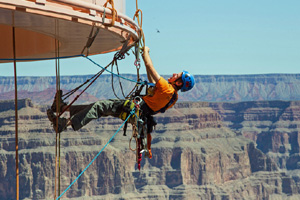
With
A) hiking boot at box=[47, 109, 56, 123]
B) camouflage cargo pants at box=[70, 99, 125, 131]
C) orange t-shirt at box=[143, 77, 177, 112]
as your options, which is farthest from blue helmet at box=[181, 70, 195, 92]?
hiking boot at box=[47, 109, 56, 123]

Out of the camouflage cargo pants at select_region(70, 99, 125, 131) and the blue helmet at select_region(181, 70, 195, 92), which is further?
the blue helmet at select_region(181, 70, 195, 92)

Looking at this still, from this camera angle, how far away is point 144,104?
11.9m

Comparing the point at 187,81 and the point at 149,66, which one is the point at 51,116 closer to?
the point at 149,66

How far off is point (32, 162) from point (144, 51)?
189 meters

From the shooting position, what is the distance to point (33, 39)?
12781 mm

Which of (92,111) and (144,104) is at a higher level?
(144,104)

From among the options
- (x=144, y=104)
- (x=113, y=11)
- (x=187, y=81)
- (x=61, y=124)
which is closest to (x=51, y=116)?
(x=61, y=124)

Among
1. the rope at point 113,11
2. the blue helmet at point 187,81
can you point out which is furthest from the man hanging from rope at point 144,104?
the rope at point 113,11

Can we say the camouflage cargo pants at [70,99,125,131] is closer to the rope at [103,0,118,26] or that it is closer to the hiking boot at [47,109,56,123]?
the hiking boot at [47,109,56,123]

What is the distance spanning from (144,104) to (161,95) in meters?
0.50

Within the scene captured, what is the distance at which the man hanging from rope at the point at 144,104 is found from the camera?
10352 mm

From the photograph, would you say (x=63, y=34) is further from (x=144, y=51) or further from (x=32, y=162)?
(x=32, y=162)

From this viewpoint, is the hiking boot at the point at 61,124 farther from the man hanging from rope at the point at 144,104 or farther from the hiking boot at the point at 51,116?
the hiking boot at the point at 51,116

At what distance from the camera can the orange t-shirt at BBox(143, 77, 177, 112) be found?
37.8 feet
